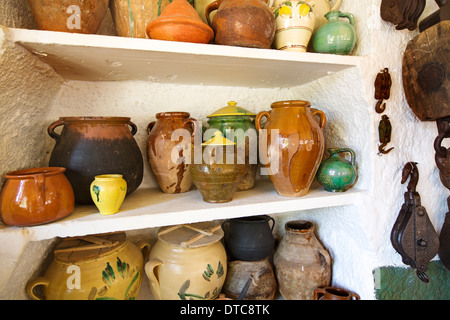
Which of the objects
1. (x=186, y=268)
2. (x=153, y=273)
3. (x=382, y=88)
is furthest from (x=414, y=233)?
(x=153, y=273)

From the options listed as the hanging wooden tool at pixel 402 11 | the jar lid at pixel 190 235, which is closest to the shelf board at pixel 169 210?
the jar lid at pixel 190 235

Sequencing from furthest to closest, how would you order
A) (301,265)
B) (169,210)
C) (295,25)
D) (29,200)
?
(301,265), (295,25), (169,210), (29,200)

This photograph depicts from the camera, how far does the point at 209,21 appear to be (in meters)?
0.74

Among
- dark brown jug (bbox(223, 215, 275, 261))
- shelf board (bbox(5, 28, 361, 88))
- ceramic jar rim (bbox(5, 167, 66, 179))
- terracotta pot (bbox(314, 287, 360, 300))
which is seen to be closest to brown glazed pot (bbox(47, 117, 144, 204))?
ceramic jar rim (bbox(5, 167, 66, 179))

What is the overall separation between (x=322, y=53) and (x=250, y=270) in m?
0.73

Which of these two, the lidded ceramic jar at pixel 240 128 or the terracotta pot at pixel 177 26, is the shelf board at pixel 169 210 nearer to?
the lidded ceramic jar at pixel 240 128

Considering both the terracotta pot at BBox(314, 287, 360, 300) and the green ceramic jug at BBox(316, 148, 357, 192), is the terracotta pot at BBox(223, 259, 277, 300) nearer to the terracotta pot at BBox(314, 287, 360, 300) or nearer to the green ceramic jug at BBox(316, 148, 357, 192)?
the terracotta pot at BBox(314, 287, 360, 300)

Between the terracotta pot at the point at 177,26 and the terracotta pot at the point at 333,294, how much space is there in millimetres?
846

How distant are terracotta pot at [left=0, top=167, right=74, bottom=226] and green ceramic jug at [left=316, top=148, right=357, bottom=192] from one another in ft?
2.34

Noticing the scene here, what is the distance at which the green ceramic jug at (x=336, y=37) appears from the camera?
0.70m

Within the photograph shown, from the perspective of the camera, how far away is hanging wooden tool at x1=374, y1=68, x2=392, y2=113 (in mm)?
713

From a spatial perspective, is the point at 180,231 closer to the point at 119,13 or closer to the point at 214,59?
the point at 214,59

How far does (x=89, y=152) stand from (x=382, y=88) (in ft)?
2.76

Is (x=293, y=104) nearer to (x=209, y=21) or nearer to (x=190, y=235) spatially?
(x=209, y=21)
